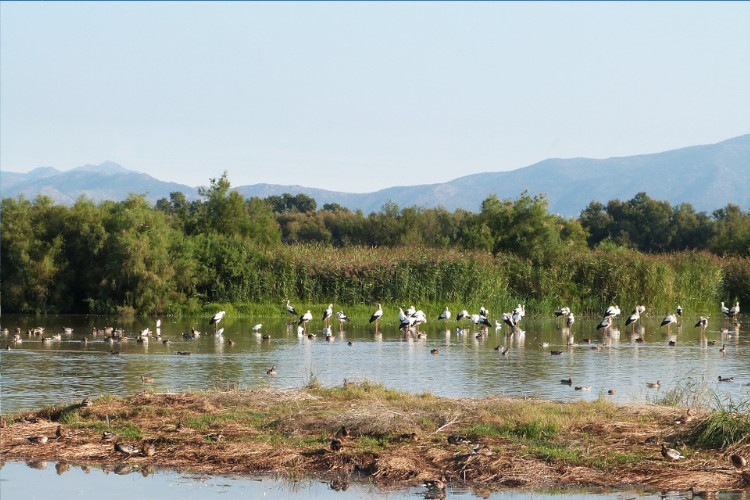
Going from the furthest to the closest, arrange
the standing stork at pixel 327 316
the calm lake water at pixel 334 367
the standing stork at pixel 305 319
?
the standing stork at pixel 327 316, the standing stork at pixel 305 319, the calm lake water at pixel 334 367

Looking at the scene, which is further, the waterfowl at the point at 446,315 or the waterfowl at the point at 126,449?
the waterfowl at the point at 446,315

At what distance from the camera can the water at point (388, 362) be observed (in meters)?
18.9

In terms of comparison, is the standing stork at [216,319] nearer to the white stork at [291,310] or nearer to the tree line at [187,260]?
the white stork at [291,310]

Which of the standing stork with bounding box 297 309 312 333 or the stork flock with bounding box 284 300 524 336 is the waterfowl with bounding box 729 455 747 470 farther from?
the standing stork with bounding box 297 309 312 333

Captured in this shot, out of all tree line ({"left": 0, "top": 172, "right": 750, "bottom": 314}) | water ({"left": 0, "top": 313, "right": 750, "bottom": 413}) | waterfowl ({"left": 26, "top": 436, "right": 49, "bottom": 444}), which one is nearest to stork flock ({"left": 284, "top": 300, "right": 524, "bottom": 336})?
water ({"left": 0, "top": 313, "right": 750, "bottom": 413})

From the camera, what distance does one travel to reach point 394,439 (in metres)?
12.8

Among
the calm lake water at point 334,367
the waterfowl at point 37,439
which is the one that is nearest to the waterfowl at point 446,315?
the calm lake water at point 334,367

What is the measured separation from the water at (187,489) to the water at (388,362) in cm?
457

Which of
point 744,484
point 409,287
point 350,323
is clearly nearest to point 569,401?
point 744,484

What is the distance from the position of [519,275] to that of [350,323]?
9952 mm

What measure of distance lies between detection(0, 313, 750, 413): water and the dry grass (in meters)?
2.41

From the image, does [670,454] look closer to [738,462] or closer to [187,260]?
[738,462]

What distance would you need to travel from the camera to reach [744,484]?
434 inches

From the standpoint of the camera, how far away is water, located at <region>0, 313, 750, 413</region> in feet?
62.0
